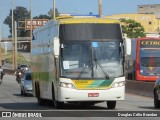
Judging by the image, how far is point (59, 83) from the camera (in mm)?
23703

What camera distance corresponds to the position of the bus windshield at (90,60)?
2377cm

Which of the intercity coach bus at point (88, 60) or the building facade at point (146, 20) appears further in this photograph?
the building facade at point (146, 20)

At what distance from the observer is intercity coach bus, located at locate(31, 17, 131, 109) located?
23656mm

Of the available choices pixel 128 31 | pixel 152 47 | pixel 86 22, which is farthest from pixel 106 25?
pixel 128 31

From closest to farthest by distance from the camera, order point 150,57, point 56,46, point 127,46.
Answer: point 56,46 → point 127,46 → point 150,57

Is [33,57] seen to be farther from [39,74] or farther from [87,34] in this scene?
[87,34]

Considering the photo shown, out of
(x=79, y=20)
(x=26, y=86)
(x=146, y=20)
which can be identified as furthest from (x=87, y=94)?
(x=146, y=20)

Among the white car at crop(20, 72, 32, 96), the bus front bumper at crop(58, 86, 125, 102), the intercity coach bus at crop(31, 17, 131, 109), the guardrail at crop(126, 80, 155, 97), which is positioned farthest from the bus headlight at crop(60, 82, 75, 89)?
the white car at crop(20, 72, 32, 96)

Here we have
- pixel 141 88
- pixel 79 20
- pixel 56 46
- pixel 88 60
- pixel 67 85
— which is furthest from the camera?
pixel 141 88

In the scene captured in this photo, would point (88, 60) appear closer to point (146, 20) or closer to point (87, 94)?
point (87, 94)

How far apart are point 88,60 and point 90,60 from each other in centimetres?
7

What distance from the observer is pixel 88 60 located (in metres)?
23.9

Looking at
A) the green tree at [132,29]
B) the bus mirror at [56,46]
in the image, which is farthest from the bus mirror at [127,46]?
the green tree at [132,29]

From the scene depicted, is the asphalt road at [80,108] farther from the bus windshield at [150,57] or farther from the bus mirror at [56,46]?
the bus windshield at [150,57]
